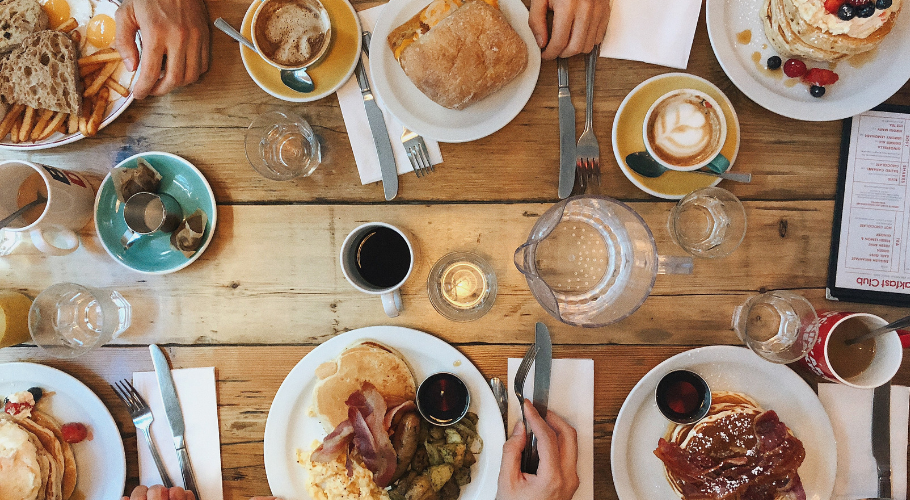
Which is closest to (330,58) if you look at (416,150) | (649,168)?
(416,150)

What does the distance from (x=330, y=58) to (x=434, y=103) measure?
12.9 inches

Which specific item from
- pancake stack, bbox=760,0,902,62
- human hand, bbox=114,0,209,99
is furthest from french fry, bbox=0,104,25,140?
pancake stack, bbox=760,0,902,62

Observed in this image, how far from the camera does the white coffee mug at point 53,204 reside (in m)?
1.37

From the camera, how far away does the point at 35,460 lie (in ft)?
4.62

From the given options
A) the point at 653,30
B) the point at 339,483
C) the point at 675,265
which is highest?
the point at 653,30

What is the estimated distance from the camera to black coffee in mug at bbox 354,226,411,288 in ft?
4.68

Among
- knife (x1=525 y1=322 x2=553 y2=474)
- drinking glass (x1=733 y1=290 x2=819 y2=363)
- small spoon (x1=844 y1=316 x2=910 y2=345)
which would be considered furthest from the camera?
knife (x1=525 y1=322 x2=553 y2=474)

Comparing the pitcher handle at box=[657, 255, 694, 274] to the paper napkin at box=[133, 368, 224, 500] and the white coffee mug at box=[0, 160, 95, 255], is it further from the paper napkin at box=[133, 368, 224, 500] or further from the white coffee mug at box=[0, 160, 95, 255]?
the white coffee mug at box=[0, 160, 95, 255]

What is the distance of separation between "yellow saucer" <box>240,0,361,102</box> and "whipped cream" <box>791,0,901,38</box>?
1.17 metres

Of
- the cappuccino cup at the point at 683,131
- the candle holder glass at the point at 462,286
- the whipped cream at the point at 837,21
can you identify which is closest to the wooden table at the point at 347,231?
the candle holder glass at the point at 462,286

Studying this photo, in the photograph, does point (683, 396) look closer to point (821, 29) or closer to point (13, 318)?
point (821, 29)

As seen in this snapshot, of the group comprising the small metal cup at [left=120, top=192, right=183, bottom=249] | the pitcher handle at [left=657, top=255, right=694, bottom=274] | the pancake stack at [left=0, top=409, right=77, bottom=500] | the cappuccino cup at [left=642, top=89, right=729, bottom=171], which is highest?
the cappuccino cup at [left=642, top=89, right=729, bottom=171]

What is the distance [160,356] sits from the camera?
1.52 meters

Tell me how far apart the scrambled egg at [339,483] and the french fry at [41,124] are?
1.20m
